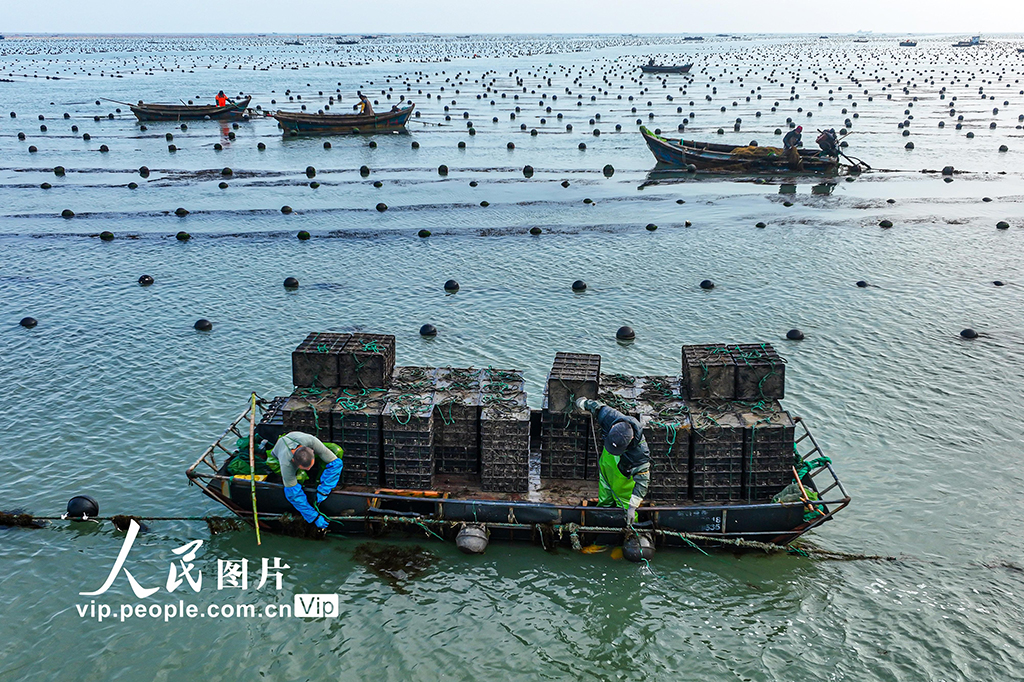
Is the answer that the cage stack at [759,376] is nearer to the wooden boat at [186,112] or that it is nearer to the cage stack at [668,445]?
the cage stack at [668,445]

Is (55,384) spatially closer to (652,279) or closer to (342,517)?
(342,517)

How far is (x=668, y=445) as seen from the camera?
36.1 ft

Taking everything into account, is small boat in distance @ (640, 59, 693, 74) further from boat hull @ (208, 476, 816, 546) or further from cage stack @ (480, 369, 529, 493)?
boat hull @ (208, 476, 816, 546)

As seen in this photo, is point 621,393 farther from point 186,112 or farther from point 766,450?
point 186,112

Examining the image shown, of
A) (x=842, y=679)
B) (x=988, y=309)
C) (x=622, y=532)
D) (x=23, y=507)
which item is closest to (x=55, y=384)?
(x=23, y=507)

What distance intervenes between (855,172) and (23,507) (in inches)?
1556

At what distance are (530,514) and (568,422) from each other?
1.41 meters

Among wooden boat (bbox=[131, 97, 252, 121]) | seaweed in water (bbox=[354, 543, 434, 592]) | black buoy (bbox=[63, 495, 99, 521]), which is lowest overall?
seaweed in water (bbox=[354, 543, 434, 592])

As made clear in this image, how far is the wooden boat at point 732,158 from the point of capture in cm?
3959

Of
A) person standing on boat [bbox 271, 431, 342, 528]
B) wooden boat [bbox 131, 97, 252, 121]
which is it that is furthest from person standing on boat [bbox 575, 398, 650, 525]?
wooden boat [bbox 131, 97, 252, 121]

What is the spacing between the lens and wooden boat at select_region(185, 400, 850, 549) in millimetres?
11039

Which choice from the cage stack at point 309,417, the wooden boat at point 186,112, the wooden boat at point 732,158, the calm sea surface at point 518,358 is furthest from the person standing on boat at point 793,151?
the wooden boat at point 186,112

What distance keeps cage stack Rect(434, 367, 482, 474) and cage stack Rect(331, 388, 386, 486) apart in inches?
34.9

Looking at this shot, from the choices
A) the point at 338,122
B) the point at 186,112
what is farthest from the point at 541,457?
the point at 186,112
